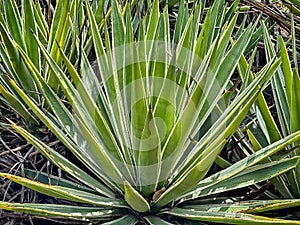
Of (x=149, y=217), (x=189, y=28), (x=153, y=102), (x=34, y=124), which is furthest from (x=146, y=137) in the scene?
(x=34, y=124)

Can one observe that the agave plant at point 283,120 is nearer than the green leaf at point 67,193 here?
No

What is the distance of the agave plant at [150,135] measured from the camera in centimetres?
104

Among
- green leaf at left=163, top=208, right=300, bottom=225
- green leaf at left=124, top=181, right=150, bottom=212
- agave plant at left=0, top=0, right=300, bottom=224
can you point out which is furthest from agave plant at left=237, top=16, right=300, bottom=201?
green leaf at left=124, top=181, right=150, bottom=212

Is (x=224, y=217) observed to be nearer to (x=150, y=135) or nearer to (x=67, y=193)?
(x=150, y=135)

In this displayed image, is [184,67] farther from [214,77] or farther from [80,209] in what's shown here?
[80,209]

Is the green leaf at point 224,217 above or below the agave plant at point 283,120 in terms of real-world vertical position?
below

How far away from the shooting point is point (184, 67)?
118 centimetres

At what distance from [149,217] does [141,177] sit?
4.6 inches

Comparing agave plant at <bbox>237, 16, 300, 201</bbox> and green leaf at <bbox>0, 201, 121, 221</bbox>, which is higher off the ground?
agave plant at <bbox>237, 16, 300, 201</bbox>

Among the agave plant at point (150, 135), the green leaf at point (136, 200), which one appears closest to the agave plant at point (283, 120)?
the agave plant at point (150, 135)

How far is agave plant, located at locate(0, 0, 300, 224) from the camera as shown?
104cm

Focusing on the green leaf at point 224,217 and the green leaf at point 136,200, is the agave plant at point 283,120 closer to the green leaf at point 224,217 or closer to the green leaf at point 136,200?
the green leaf at point 224,217

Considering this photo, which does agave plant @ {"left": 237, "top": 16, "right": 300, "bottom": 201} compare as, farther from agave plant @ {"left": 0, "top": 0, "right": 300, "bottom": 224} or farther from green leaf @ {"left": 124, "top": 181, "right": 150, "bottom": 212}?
green leaf @ {"left": 124, "top": 181, "right": 150, "bottom": 212}

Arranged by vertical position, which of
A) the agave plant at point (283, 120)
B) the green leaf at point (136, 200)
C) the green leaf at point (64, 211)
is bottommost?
the green leaf at point (64, 211)
